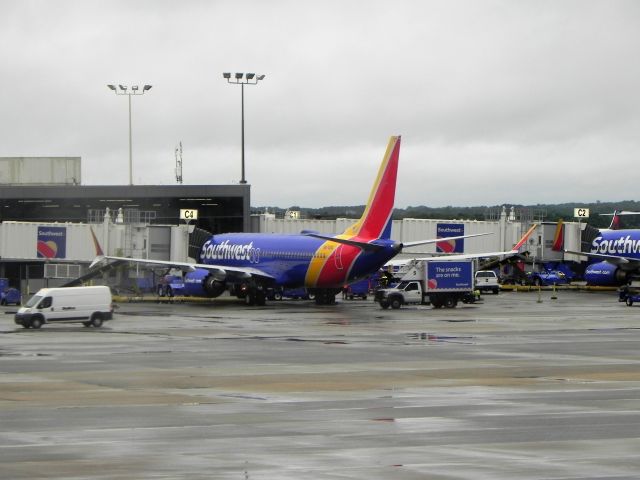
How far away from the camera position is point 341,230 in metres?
100

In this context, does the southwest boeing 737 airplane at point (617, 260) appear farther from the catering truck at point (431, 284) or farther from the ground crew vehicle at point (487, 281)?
the catering truck at point (431, 284)

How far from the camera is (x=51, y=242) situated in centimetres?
9269

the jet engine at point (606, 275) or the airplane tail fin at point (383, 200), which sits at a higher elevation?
the airplane tail fin at point (383, 200)

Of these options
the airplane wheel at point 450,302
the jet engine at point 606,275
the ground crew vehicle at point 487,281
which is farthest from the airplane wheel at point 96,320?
the jet engine at point 606,275

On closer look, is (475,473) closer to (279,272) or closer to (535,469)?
(535,469)

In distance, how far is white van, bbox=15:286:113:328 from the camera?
53.2 metres

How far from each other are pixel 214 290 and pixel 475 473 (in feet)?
198

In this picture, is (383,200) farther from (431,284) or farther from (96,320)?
(96,320)

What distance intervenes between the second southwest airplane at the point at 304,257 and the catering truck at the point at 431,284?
1.66m

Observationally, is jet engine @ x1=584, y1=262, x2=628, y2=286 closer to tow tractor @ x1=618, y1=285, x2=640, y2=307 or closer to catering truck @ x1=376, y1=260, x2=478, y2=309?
tow tractor @ x1=618, y1=285, x2=640, y2=307

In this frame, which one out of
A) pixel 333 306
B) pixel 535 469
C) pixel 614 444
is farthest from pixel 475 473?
pixel 333 306

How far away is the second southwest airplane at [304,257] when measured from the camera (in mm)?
70562

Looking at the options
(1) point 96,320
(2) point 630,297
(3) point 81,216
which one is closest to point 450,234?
(2) point 630,297

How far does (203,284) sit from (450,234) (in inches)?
1367
